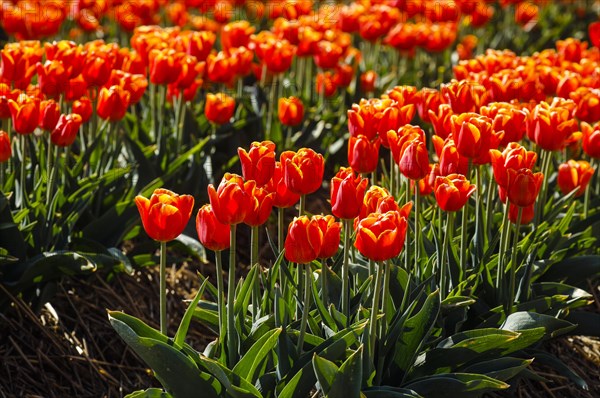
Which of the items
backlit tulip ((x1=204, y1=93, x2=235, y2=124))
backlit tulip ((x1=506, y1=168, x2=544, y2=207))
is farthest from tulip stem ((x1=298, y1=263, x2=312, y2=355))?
backlit tulip ((x1=204, y1=93, x2=235, y2=124))

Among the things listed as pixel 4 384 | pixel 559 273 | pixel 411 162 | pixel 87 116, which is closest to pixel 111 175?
pixel 87 116

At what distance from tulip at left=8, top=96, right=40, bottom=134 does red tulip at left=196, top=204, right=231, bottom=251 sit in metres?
1.16

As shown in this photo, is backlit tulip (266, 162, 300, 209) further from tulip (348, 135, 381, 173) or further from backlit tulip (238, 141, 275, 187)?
tulip (348, 135, 381, 173)

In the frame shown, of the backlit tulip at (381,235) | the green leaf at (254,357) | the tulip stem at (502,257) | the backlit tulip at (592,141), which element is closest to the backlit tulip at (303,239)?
the backlit tulip at (381,235)

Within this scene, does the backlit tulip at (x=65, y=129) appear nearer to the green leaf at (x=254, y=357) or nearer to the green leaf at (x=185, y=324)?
the green leaf at (x=185, y=324)

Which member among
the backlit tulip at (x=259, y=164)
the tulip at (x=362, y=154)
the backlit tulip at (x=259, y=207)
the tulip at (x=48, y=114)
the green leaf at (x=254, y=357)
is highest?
the backlit tulip at (x=259, y=164)

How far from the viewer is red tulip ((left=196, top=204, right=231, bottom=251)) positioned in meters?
2.27

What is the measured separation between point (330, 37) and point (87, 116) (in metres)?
1.89

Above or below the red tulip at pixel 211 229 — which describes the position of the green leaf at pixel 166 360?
below

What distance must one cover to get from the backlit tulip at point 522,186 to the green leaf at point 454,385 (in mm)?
505

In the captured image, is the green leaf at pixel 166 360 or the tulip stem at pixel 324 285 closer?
the green leaf at pixel 166 360

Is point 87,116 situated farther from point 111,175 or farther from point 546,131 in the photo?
point 546,131

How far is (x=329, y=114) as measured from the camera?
481 centimetres

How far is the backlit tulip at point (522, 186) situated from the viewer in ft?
8.38
